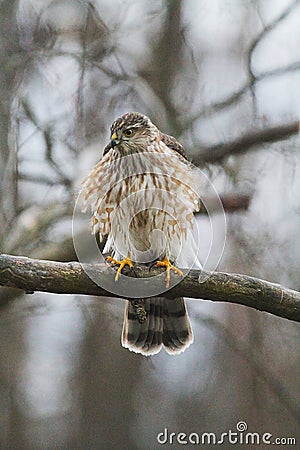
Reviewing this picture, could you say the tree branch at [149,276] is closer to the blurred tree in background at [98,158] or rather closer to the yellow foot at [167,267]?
the yellow foot at [167,267]

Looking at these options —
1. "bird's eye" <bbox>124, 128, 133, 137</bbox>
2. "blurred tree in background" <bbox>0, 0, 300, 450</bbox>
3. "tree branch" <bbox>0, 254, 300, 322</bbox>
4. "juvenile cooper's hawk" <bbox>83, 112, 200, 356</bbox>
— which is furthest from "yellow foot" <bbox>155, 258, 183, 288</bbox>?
"blurred tree in background" <bbox>0, 0, 300, 450</bbox>

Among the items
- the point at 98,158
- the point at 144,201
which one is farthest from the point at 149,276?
the point at 98,158

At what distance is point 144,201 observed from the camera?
2648 millimetres

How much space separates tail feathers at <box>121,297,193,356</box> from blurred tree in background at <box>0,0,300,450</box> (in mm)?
1021

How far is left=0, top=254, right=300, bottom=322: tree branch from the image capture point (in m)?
2.07

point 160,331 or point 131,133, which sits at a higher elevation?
point 131,133

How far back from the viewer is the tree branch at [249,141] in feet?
12.1

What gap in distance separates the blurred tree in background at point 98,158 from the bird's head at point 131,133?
37.4 inches

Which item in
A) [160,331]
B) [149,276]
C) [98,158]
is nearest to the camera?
[149,276]

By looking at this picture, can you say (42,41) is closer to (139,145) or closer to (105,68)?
(105,68)

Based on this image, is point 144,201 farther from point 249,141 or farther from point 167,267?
point 249,141

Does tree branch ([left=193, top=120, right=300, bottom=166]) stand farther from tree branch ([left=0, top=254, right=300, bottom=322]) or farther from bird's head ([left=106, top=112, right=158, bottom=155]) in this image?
tree branch ([left=0, top=254, right=300, bottom=322])

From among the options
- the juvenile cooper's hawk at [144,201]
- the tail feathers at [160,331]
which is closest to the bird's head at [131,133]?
the juvenile cooper's hawk at [144,201]

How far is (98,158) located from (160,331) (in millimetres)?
1284
